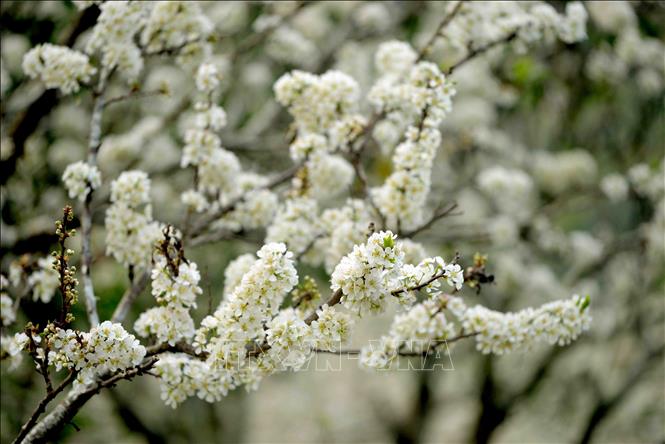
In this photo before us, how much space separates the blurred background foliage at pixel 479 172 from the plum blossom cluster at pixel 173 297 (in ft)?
8.90

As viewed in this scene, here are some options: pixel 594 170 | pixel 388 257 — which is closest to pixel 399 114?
pixel 388 257

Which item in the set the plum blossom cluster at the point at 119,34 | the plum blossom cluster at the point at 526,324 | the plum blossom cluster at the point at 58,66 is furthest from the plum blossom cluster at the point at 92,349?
the plum blossom cluster at the point at 119,34

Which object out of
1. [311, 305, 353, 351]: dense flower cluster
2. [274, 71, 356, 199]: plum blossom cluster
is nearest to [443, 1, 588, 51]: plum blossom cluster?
[274, 71, 356, 199]: plum blossom cluster

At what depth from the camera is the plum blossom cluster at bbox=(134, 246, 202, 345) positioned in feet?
8.99

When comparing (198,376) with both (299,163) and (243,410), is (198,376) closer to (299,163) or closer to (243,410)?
(299,163)

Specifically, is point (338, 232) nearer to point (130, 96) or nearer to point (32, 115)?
point (130, 96)

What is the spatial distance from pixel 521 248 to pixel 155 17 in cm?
492

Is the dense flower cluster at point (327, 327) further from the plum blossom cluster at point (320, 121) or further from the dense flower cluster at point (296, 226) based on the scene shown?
the plum blossom cluster at point (320, 121)

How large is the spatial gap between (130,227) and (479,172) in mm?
5441

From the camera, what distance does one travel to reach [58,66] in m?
3.68

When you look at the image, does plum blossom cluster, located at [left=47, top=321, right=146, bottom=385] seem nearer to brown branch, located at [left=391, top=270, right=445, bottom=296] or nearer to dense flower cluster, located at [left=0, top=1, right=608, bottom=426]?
dense flower cluster, located at [left=0, top=1, right=608, bottom=426]

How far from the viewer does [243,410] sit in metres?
9.68

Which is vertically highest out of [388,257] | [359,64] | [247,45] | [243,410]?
[388,257]

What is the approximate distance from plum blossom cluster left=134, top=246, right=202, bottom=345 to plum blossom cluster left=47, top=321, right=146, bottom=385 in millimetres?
216
